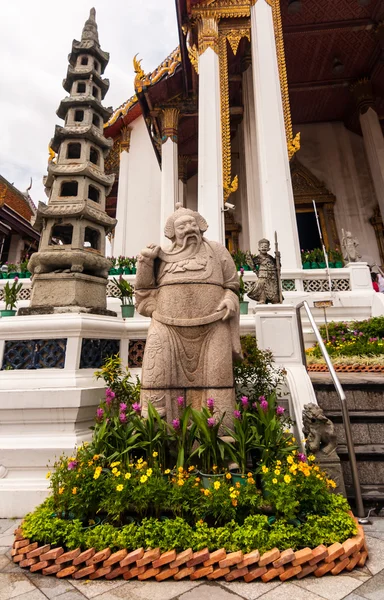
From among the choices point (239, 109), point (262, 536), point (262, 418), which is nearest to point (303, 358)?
point (262, 418)

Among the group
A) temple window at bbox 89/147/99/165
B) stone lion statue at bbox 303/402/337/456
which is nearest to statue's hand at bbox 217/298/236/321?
stone lion statue at bbox 303/402/337/456

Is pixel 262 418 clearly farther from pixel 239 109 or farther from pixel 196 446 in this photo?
pixel 239 109

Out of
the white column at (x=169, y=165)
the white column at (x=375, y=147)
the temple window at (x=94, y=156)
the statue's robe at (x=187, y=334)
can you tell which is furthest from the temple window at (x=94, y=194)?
the white column at (x=375, y=147)

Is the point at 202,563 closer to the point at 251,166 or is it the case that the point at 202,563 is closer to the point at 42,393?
the point at 42,393

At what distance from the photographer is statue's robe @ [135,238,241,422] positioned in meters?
2.64

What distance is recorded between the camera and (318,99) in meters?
15.1

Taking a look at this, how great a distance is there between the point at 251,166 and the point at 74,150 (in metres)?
7.96

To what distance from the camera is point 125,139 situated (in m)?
16.1

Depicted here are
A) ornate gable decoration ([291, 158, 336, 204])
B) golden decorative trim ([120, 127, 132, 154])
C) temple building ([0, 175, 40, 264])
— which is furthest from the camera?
temple building ([0, 175, 40, 264])

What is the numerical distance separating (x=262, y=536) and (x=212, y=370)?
1121 mm

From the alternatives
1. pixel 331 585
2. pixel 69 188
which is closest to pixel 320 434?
pixel 331 585

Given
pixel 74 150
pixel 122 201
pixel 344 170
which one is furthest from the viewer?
pixel 344 170

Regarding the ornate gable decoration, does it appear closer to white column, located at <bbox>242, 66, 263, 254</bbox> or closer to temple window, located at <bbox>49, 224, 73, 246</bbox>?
white column, located at <bbox>242, 66, 263, 254</bbox>

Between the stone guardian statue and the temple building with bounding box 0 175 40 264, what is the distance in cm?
1607
